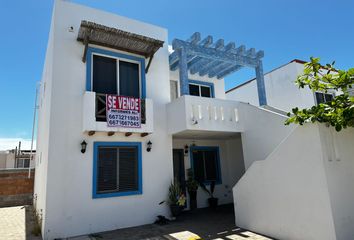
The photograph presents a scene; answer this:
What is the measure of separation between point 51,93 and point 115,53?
233 cm

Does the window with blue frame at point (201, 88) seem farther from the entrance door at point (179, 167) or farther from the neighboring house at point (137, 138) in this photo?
the entrance door at point (179, 167)

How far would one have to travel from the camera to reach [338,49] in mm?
9523

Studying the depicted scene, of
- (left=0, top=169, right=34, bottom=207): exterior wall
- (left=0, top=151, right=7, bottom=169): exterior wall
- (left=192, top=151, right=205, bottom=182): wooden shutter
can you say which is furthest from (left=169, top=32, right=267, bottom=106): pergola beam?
(left=0, top=151, right=7, bottom=169): exterior wall

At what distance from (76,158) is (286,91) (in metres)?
10.4

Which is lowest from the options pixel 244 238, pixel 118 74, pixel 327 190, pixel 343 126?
pixel 244 238

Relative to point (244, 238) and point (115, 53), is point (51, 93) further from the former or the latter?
point (244, 238)

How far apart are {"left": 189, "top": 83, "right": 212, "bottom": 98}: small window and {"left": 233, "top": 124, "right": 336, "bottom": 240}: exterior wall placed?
5.40 meters

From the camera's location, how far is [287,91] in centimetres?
1247

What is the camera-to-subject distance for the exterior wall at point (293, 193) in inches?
184

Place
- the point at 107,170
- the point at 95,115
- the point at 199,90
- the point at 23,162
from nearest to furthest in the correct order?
the point at 95,115, the point at 107,170, the point at 199,90, the point at 23,162

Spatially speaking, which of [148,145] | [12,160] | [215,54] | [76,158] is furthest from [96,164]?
[12,160]

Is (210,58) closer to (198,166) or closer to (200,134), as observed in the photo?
(200,134)

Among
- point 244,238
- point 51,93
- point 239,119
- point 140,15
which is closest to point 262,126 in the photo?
point 239,119

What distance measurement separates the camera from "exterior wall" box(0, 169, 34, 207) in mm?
12164
